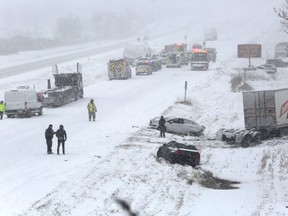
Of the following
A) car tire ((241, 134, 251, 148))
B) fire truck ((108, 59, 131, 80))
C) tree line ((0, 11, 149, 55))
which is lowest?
car tire ((241, 134, 251, 148))

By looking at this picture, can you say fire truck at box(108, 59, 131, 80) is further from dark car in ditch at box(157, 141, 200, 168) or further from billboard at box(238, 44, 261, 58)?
dark car in ditch at box(157, 141, 200, 168)

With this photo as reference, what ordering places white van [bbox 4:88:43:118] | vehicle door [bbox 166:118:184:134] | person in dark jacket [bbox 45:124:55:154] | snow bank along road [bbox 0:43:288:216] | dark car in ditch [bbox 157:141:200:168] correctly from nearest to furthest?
snow bank along road [bbox 0:43:288:216], dark car in ditch [bbox 157:141:200:168], person in dark jacket [bbox 45:124:55:154], vehicle door [bbox 166:118:184:134], white van [bbox 4:88:43:118]

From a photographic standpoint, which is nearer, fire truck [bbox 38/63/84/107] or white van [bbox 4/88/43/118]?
white van [bbox 4/88/43/118]

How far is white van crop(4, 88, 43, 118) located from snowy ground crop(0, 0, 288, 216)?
3.10ft

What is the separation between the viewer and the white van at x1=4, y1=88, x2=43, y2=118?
3853 cm

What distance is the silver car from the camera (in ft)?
113

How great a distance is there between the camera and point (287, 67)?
3319 inches

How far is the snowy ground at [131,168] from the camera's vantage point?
61.5 feet

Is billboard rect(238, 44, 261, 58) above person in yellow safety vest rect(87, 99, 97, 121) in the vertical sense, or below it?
above

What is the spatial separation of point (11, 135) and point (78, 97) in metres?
18.8

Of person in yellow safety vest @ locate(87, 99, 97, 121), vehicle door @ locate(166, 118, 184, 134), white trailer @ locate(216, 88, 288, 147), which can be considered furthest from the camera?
person in yellow safety vest @ locate(87, 99, 97, 121)

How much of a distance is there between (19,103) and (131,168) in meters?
17.5

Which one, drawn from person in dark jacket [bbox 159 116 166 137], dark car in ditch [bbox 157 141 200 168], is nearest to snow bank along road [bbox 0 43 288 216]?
dark car in ditch [bbox 157 141 200 168]

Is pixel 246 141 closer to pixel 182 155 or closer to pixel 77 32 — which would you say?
pixel 182 155
